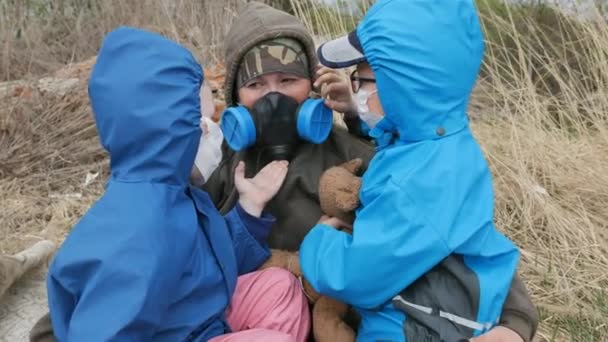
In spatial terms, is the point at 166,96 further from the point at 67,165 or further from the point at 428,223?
the point at 67,165

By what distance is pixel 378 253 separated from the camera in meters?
1.84

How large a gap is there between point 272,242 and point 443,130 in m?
0.68

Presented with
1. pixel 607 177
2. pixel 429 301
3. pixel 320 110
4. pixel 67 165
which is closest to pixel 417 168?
pixel 429 301

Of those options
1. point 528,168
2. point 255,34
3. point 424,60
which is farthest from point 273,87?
point 528,168

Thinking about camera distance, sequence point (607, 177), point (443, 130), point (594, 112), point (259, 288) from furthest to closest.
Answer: point (594, 112) → point (607, 177) → point (259, 288) → point (443, 130)

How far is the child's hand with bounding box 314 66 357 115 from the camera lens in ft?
7.48

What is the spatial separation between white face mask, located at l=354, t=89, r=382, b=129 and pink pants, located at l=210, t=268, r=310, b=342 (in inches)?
18.6

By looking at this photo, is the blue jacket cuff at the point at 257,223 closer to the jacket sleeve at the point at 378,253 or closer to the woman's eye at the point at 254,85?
the jacket sleeve at the point at 378,253

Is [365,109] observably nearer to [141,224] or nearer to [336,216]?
[336,216]

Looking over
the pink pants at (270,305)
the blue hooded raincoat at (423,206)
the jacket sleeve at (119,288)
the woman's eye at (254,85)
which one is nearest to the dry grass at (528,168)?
the blue hooded raincoat at (423,206)

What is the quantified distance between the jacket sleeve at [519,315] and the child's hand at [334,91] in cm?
70

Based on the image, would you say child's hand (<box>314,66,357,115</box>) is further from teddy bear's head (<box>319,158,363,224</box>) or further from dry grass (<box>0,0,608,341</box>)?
dry grass (<box>0,0,608,341</box>)

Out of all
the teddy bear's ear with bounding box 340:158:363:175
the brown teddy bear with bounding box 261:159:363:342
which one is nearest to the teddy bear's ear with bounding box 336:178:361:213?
the brown teddy bear with bounding box 261:159:363:342

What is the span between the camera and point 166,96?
5.80 feet
